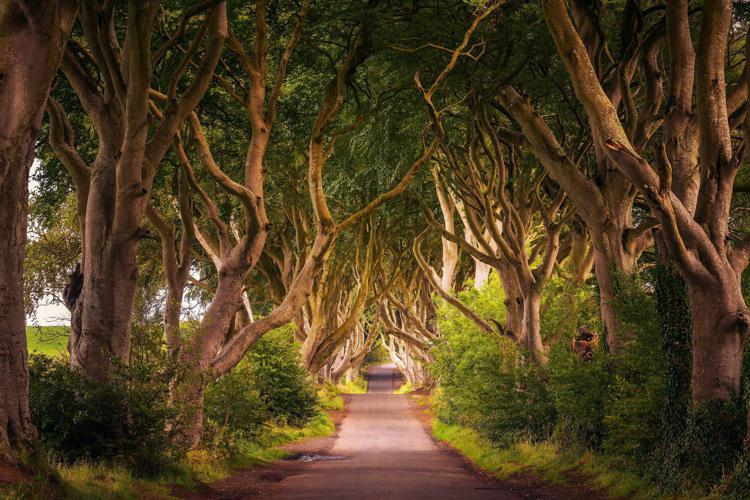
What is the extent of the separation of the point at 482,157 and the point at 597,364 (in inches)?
491

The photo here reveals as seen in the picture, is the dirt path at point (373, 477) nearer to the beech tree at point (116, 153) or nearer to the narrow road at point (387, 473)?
the narrow road at point (387, 473)

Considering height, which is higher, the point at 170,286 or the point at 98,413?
the point at 170,286

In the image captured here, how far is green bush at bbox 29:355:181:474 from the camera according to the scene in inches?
461

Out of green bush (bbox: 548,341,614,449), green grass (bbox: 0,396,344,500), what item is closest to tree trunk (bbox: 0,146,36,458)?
green grass (bbox: 0,396,344,500)

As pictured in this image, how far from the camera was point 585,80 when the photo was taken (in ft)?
36.3

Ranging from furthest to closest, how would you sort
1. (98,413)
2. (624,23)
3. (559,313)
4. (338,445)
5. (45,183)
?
(338,445), (559,313), (45,183), (624,23), (98,413)

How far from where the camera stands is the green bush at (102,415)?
38.4ft

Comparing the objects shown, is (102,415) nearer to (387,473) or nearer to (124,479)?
(124,479)

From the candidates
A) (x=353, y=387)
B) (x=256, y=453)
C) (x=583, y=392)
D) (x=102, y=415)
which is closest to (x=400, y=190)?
(x=583, y=392)

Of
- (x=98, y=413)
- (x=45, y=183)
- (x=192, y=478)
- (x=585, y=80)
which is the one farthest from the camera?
(x=45, y=183)

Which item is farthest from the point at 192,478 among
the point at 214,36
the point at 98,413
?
the point at 214,36

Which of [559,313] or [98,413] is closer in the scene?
[98,413]

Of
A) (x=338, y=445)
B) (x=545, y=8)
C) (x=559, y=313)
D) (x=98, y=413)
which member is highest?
(x=545, y=8)

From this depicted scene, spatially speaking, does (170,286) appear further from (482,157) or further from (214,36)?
(482,157)
